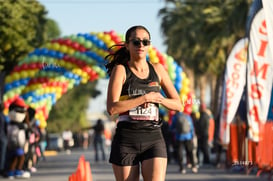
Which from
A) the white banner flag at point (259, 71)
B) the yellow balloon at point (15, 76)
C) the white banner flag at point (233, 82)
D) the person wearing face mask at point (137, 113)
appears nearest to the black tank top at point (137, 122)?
the person wearing face mask at point (137, 113)

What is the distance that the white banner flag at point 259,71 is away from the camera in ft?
49.2

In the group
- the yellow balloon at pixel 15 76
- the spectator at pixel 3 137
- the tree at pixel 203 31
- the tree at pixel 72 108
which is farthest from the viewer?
the tree at pixel 72 108

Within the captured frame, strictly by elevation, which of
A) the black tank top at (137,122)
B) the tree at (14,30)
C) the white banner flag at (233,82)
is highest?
the tree at (14,30)

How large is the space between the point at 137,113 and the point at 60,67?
1864 centimetres

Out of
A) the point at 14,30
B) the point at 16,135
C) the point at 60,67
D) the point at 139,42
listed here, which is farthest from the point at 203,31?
the point at 139,42

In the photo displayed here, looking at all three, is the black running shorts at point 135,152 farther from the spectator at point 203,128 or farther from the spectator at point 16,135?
the spectator at point 203,128

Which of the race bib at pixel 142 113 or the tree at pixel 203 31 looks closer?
the race bib at pixel 142 113

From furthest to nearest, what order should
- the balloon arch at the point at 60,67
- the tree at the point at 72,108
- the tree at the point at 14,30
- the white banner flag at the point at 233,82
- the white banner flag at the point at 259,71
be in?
the tree at the point at 72,108 → the tree at the point at 14,30 → the balloon arch at the point at 60,67 → the white banner flag at the point at 233,82 → the white banner flag at the point at 259,71

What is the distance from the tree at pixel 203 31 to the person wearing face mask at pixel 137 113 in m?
32.7

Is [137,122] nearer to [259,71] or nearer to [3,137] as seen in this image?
[259,71]

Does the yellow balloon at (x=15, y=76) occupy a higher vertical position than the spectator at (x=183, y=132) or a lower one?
higher

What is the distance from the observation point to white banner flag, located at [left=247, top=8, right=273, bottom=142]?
15.0 meters

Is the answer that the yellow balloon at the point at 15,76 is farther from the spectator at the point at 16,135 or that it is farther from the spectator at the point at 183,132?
the spectator at the point at 183,132

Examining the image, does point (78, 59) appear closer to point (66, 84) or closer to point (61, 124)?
point (66, 84)
